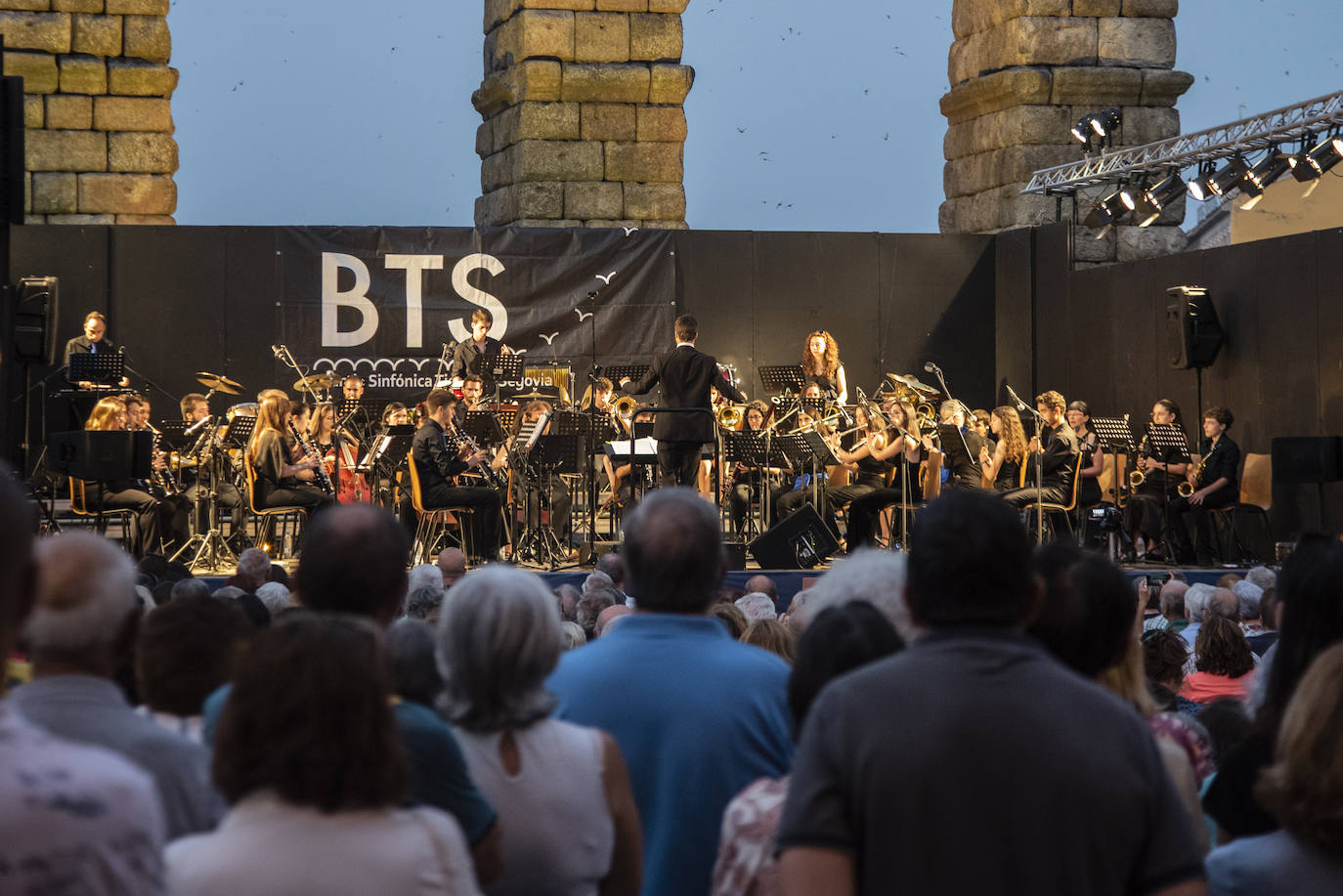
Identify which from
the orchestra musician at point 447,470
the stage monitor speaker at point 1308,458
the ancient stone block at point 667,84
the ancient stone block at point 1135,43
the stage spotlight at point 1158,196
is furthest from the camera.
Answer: the ancient stone block at point 1135,43

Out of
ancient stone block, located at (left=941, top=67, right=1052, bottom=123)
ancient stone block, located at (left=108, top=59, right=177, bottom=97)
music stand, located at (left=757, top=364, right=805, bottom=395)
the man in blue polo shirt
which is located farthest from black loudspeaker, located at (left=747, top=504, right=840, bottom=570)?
ancient stone block, located at (left=108, top=59, right=177, bottom=97)

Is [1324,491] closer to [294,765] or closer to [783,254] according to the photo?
[783,254]

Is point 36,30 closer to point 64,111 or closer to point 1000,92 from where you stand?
point 64,111

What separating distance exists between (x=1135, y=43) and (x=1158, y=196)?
2249mm

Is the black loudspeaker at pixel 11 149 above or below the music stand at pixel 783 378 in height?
Answer: above

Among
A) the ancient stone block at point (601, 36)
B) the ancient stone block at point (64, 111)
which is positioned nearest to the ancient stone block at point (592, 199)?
the ancient stone block at point (601, 36)

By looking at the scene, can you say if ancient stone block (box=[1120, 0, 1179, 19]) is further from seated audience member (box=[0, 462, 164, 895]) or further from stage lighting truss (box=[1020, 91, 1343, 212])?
seated audience member (box=[0, 462, 164, 895])

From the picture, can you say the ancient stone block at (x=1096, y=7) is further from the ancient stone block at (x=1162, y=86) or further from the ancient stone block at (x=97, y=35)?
the ancient stone block at (x=97, y=35)

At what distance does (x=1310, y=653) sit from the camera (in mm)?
2484

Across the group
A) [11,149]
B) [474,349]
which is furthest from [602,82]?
[11,149]

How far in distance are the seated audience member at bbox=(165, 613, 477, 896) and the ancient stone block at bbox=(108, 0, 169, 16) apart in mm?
13012

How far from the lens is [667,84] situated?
13500mm

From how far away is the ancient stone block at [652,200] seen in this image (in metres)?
13.7

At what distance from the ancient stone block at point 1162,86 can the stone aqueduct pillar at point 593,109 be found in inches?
163
